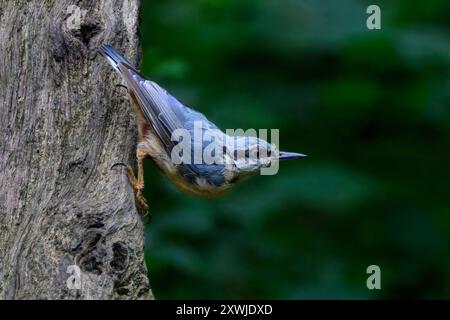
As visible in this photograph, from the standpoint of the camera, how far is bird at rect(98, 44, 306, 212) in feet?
14.2

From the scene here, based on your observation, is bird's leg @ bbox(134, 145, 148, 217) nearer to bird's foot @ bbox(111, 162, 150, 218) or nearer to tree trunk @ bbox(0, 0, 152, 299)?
bird's foot @ bbox(111, 162, 150, 218)

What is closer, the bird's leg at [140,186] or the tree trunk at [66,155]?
the tree trunk at [66,155]

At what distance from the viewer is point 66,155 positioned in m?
3.59

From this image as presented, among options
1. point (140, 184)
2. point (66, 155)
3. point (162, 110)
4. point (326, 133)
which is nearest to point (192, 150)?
point (162, 110)

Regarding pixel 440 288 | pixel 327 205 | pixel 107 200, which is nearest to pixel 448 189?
pixel 440 288

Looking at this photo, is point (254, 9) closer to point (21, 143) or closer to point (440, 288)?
point (440, 288)

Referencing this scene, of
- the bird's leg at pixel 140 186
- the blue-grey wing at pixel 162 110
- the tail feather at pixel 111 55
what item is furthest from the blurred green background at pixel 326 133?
the tail feather at pixel 111 55

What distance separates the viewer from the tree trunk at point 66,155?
126 inches

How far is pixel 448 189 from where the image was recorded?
21.4 feet

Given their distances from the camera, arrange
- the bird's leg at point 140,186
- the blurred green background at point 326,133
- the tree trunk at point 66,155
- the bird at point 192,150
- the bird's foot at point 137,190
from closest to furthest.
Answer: the tree trunk at point 66,155 → the bird's foot at point 137,190 → the bird's leg at point 140,186 → the bird at point 192,150 → the blurred green background at point 326,133

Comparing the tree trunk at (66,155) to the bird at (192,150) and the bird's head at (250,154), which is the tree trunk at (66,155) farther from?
the bird's head at (250,154)

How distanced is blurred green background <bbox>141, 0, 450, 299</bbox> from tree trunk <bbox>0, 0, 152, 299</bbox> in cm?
161

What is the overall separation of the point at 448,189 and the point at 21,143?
394 centimetres

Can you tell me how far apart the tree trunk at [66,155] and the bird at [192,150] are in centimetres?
25
